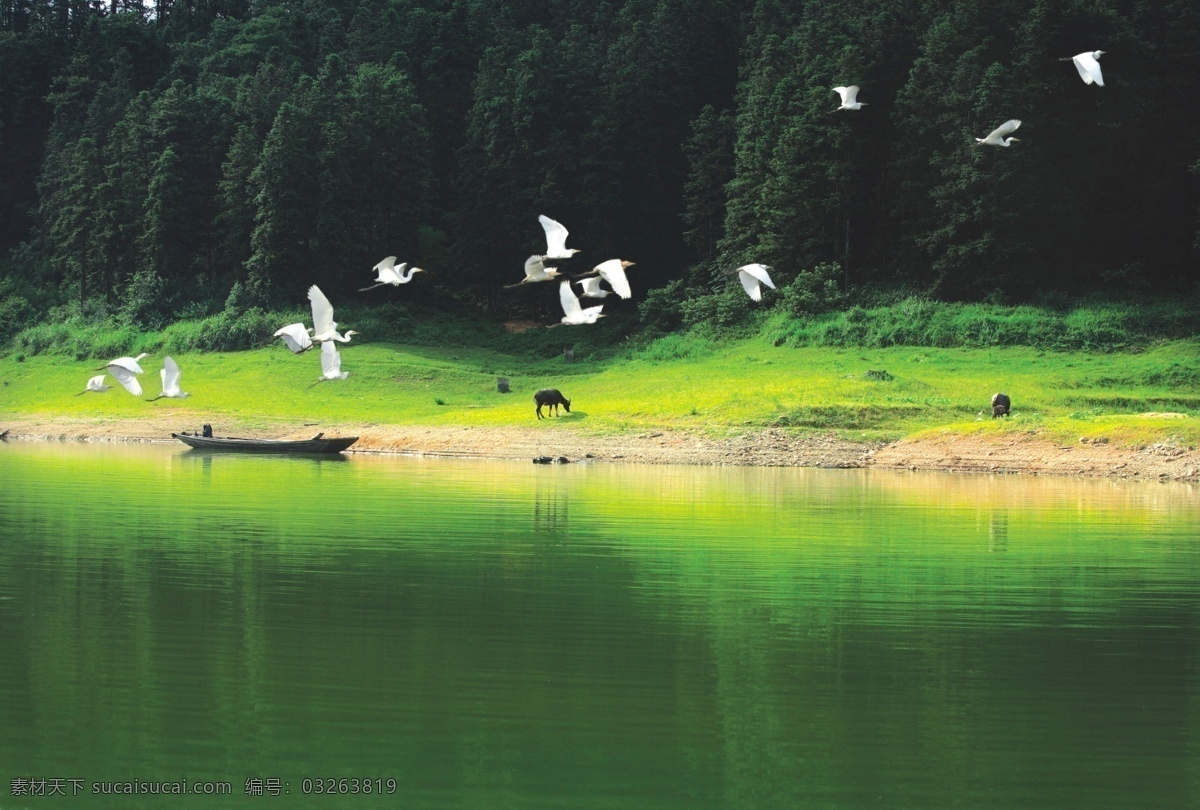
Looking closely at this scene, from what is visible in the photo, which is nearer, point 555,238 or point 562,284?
point 555,238

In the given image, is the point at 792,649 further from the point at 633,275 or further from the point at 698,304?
the point at 633,275

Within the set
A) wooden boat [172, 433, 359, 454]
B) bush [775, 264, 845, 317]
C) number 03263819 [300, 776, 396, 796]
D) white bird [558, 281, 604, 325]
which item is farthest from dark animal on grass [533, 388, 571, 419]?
number 03263819 [300, 776, 396, 796]

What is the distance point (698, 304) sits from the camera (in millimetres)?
67125

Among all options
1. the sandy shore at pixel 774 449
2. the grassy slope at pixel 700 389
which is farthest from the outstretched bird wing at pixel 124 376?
the grassy slope at pixel 700 389

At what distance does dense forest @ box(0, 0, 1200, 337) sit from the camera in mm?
63250

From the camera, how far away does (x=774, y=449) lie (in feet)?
143

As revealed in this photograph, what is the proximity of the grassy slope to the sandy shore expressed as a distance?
2.45 feet

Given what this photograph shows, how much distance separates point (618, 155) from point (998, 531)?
57.7m

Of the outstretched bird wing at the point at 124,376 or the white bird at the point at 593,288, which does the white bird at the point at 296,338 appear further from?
→ the white bird at the point at 593,288

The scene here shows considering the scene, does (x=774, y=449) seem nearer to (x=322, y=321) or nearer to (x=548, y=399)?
(x=548, y=399)

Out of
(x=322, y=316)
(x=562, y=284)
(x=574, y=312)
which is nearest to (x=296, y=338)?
(x=322, y=316)

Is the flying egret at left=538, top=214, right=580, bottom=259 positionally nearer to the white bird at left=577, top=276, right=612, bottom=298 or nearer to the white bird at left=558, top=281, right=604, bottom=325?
the white bird at left=577, top=276, right=612, bottom=298

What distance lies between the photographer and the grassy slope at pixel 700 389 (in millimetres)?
44719

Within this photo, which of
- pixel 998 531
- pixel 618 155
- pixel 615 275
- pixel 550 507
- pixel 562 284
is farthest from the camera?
pixel 618 155
